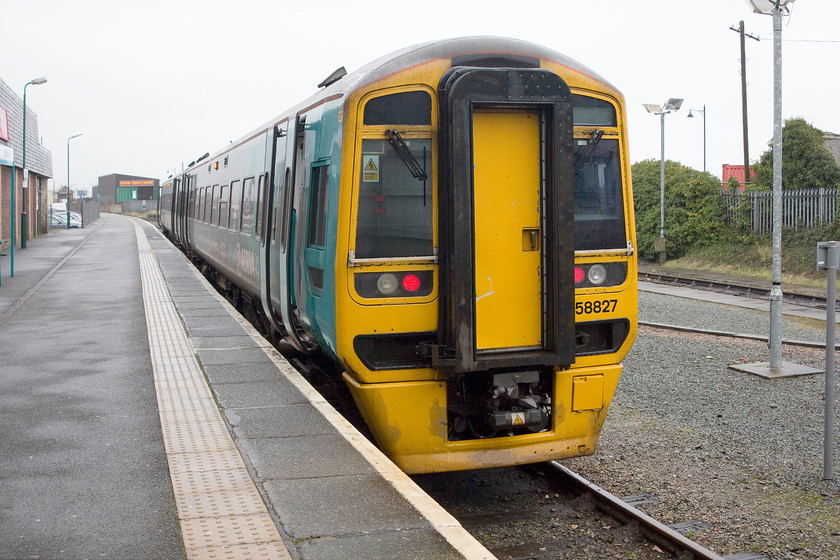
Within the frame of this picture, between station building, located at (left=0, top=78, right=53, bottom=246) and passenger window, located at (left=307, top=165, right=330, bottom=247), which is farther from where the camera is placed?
station building, located at (left=0, top=78, right=53, bottom=246)

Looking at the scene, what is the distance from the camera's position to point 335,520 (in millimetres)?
4332

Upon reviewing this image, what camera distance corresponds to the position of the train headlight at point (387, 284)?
5711 millimetres

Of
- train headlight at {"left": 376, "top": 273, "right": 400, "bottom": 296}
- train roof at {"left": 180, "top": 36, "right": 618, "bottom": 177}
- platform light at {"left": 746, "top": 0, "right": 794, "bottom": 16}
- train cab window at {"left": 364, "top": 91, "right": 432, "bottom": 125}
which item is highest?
platform light at {"left": 746, "top": 0, "right": 794, "bottom": 16}

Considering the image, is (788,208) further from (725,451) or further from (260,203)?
(725,451)

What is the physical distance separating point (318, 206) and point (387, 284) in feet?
3.59

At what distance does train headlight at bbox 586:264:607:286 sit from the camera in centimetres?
606

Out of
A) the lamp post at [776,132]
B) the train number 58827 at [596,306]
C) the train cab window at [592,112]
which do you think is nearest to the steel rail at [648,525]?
the train number 58827 at [596,306]

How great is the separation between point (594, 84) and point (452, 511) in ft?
10.4

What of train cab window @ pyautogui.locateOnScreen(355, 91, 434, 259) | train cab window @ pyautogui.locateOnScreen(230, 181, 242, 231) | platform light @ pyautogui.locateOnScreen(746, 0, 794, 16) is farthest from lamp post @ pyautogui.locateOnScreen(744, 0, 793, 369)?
train cab window @ pyautogui.locateOnScreen(230, 181, 242, 231)

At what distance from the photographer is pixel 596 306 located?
610cm

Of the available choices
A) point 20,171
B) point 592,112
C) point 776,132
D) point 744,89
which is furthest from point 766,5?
point 20,171

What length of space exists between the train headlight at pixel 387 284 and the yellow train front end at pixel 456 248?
13 mm

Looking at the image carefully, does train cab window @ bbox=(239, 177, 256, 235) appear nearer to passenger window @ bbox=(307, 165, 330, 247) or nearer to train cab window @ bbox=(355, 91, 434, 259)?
passenger window @ bbox=(307, 165, 330, 247)

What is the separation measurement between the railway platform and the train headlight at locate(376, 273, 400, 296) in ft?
3.28
